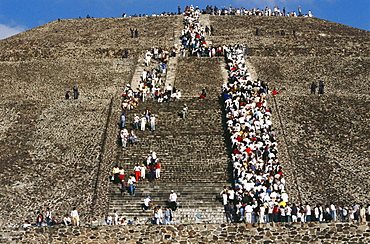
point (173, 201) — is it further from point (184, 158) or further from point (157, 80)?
point (157, 80)

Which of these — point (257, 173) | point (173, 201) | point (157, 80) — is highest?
point (157, 80)

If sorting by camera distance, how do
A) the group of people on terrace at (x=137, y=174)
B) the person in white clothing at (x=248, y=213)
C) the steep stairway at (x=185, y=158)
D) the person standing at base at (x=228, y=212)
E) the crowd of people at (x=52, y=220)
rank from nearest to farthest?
the person in white clothing at (x=248, y=213), the crowd of people at (x=52, y=220), the person standing at base at (x=228, y=212), the steep stairway at (x=185, y=158), the group of people on terrace at (x=137, y=174)

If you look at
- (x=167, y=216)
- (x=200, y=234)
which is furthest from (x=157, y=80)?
(x=200, y=234)

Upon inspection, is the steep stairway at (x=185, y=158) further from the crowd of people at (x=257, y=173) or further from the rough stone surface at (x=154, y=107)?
the crowd of people at (x=257, y=173)

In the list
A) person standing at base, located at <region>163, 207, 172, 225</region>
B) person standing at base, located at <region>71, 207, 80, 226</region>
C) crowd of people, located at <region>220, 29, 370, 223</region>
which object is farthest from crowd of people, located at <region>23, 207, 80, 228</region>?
crowd of people, located at <region>220, 29, 370, 223</region>

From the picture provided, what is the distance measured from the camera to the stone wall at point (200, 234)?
2848cm

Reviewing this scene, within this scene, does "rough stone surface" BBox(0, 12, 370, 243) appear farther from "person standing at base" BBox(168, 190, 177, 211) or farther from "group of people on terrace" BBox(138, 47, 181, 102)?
"person standing at base" BBox(168, 190, 177, 211)

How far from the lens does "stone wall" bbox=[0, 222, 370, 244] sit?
28.5 meters

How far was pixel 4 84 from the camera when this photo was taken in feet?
172

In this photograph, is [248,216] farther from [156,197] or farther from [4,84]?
[4,84]

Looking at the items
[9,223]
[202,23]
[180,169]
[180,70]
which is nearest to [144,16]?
[202,23]

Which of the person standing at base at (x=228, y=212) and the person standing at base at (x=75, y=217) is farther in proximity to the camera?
the person standing at base at (x=228, y=212)

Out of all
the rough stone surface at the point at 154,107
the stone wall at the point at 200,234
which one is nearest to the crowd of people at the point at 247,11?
the rough stone surface at the point at 154,107

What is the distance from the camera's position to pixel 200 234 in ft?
95.1
